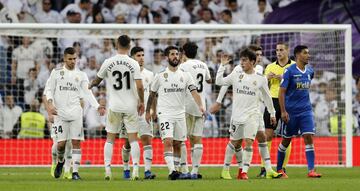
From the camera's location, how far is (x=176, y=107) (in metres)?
20.9

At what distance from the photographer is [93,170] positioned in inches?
1019

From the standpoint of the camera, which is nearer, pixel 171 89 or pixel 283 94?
pixel 171 89

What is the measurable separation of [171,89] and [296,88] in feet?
7.71

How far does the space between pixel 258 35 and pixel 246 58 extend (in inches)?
370

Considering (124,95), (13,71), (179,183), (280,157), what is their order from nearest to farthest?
(179,183) < (124,95) < (280,157) < (13,71)

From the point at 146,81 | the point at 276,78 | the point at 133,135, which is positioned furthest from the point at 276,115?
the point at 133,135

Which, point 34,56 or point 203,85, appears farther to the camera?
point 34,56

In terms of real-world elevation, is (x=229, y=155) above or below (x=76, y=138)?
below

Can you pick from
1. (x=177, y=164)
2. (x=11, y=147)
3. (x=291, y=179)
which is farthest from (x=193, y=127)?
(x=11, y=147)

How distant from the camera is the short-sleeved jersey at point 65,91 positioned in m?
21.9

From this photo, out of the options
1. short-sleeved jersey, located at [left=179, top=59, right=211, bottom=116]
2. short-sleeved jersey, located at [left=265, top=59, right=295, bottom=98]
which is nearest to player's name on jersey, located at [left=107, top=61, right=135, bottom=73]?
short-sleeved jersey, located at [left=179, top=59, right=211, bottom=116]

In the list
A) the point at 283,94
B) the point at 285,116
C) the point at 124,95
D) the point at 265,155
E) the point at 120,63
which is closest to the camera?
the point at 120,63

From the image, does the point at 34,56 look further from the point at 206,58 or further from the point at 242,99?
the point at 242,99

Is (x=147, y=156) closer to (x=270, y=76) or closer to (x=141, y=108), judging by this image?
(x=141, y=108)
